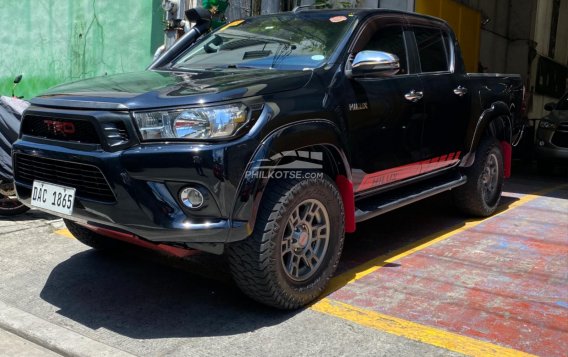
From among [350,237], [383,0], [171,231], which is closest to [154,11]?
[383,0]

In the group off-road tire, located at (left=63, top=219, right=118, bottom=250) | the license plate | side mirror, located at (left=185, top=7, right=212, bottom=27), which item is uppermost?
side mirror, located at (left=185, top=7, right=212, bottom=27)

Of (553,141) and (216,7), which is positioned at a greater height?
(216,7)

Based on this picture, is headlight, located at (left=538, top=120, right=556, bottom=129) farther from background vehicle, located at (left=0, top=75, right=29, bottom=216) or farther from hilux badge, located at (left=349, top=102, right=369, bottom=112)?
background vehicle, located at (left=0, top=75, right=29, bottom=216)

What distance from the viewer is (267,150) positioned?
331 cm

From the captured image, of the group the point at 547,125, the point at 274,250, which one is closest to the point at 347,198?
the point at 274,250

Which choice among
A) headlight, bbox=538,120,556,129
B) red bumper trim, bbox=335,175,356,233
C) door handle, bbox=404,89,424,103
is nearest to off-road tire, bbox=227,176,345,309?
red bumper trim, bbox=335,175,356,233

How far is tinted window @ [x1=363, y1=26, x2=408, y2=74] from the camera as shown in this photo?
4555mm

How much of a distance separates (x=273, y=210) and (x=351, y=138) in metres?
0.92

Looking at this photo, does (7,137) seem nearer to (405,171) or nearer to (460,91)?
(405,171)

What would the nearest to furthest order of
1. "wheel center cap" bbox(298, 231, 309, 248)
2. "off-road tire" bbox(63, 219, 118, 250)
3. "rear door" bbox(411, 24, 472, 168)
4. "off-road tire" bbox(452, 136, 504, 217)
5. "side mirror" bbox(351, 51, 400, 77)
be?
1. "wheel center cap" bbox(298, 231, 309, 248)
2. "side mirror" bbox(351, 51, 400, 77)
3. "off-road tire" bbox(63, 219, 118, 250)
4. "rear door" bbox(411, 24, 472, 168)
5. "off-road tire" bbox(452, 136, 504, 217)

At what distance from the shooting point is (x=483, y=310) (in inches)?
149

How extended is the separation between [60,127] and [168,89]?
70 centimetres

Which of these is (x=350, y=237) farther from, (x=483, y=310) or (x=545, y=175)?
(x=545, y=175)

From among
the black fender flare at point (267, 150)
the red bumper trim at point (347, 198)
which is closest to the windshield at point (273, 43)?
the black fender flare at point (267, 150)
